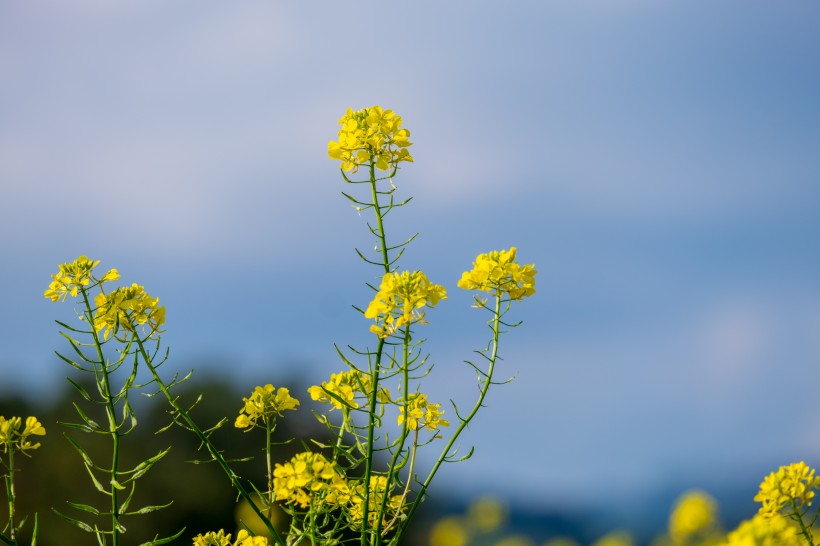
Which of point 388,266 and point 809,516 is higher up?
point 388,266

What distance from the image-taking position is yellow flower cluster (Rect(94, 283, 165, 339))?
11.4ft

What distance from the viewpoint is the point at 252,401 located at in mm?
3627

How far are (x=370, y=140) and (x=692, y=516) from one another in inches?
201

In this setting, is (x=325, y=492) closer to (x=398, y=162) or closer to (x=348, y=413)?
(x=348, y=413)

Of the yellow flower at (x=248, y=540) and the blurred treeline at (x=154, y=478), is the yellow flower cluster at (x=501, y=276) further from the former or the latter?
the blurred treeline at (x=154, y=478)

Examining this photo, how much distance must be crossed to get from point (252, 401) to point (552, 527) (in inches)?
582

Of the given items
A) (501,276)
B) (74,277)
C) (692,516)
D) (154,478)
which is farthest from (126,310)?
(154,478)

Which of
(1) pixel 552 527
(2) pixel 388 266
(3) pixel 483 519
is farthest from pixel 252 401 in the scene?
(1) pixel 552 527

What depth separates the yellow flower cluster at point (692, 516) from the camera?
701 centimetres

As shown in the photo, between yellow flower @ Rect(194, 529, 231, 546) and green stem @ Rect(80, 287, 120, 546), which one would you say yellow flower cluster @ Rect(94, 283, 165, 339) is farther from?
yellow flower @ Rect(194, 529, 231, 546)

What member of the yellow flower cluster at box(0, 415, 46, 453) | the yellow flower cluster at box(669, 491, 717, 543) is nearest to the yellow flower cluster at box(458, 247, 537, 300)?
the yellow flower cluster at box(0, 415, 46, 453)

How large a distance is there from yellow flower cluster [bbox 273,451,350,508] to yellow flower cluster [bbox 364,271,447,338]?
52 centimetres

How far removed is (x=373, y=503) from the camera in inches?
136

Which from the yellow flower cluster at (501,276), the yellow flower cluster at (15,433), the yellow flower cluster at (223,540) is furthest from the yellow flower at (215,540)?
the yellow flower cluster at (501,276)
